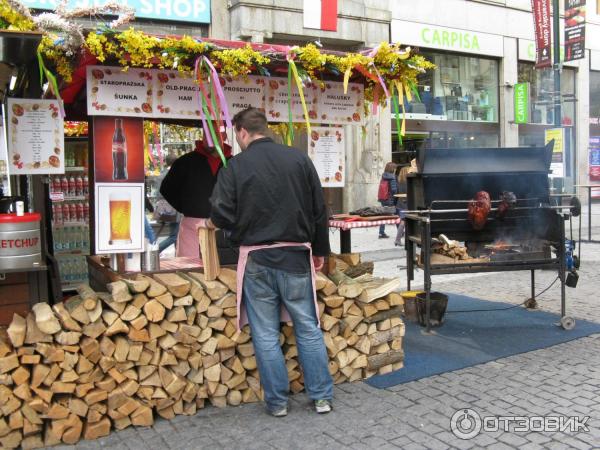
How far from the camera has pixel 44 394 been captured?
357 cm

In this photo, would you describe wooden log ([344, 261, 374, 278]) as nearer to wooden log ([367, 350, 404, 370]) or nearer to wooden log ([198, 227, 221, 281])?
wooden log ([367, 350, 404, 370])

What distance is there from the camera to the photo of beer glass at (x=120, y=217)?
423 cm

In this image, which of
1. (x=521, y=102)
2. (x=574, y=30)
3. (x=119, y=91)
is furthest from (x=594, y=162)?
(x=119, y=91)

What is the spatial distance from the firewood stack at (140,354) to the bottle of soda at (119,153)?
0.77 metres

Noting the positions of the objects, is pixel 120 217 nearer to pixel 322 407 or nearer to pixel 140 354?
pixel 140 354

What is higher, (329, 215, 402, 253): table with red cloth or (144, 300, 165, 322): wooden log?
(329, 215, 402, 253): table with red cloth

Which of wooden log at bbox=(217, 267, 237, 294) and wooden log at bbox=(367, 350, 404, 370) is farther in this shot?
wooden log at bbox=(367, 350, 404, 370)

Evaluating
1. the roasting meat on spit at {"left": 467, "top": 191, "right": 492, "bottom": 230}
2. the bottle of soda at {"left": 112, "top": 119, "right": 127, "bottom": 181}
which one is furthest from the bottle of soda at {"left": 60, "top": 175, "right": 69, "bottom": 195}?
the roasting meat on spit at {"left": 467, "top": 191, "right": 492, "bottom": 230}

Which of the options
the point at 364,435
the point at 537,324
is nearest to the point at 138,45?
the point at 364,435

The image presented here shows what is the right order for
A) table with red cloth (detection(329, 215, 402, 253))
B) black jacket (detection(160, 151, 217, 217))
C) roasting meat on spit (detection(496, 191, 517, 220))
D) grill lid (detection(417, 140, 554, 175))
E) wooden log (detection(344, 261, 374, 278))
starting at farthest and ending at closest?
grill lid (detection(417, 140, 554, 175))
roasting meat on spit (detection(496, 191, 517, 220))
black jacket (detection(160, 151, 217, 217))
wooden log (detection(344, 261, 374, 278))
table with red cloth (detection(329, 215, 402, 253))

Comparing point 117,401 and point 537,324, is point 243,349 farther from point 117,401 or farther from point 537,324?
point 537,324

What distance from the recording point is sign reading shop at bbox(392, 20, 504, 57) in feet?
53.1

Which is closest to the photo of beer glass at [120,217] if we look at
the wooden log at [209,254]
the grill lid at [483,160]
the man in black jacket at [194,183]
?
the wooden log at [209,254]

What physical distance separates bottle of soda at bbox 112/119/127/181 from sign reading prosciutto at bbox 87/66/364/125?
0.12 meters
